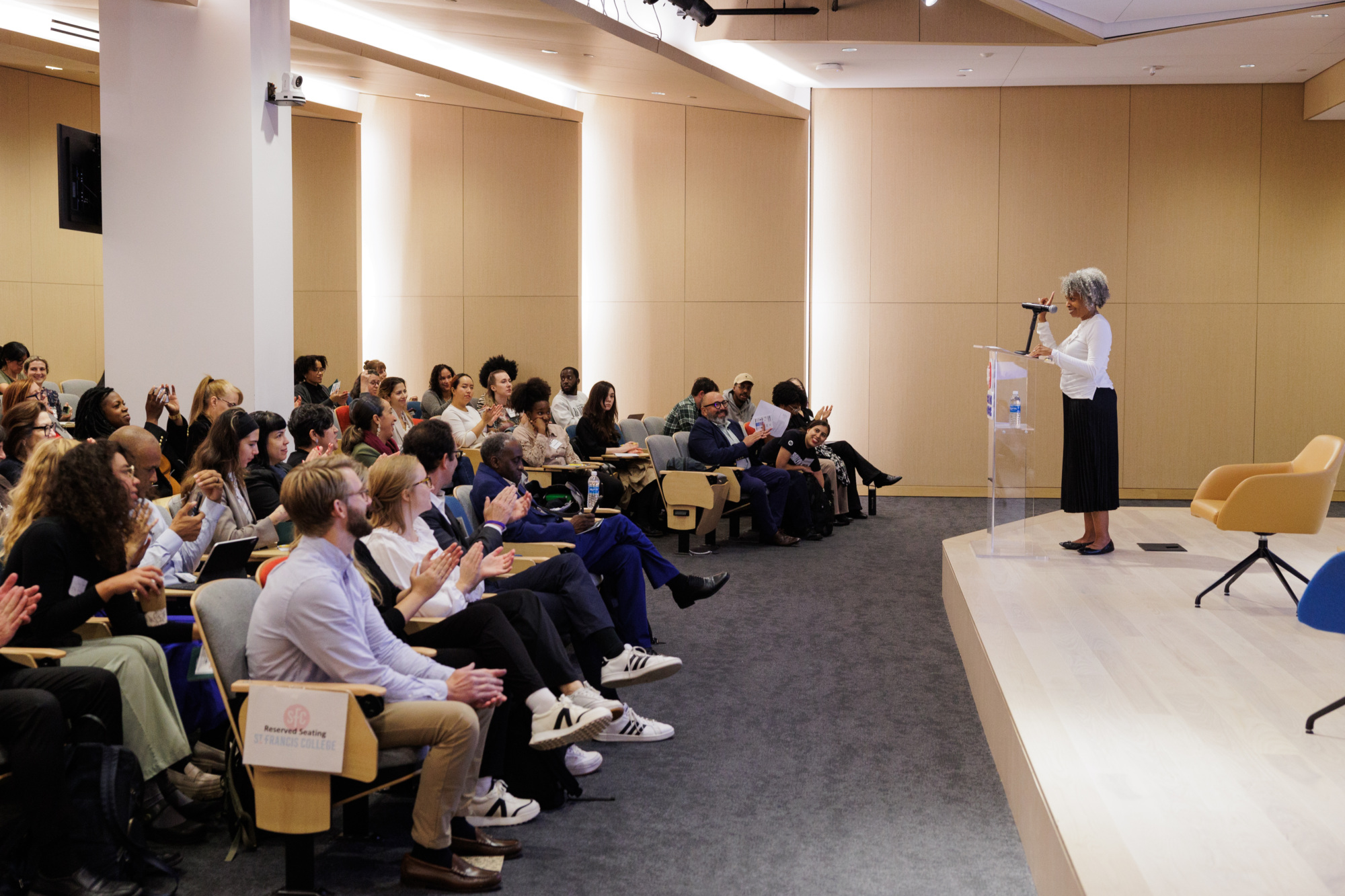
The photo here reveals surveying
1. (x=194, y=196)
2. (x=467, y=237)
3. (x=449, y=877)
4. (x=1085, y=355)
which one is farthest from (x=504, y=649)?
(x=467, y=237)

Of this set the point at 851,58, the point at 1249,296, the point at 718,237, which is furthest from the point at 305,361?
the point at 1249,296

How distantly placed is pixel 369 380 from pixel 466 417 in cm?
102

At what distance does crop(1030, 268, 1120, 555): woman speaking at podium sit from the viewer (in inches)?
242

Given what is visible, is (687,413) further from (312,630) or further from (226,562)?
(312,630)

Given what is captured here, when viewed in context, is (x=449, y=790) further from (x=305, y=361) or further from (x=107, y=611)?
(x=305, y=361)

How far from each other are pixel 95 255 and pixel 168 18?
5497 millimetres

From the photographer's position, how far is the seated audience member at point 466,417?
8.34 meters

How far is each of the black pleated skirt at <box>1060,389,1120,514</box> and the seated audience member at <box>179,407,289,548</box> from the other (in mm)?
4201

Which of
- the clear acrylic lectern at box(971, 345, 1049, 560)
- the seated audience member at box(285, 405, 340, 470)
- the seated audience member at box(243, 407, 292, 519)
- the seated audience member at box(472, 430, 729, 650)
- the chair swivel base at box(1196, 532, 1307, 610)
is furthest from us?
the clear acrylic lectern at box(971, 345, 1049, 560)

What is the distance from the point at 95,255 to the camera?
1066 cm

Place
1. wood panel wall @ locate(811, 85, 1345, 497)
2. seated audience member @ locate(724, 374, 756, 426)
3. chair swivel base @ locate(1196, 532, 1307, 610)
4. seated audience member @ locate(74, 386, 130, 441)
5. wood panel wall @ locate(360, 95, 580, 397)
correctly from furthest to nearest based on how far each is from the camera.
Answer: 1. wood panel wall @ locate(360, 95, 580, 397)
2. wood panel wall @ locate(811, 85, 1345, 497)
3. seated audience member @ locate(724, 374, 756, 426)
4. seated audience member @ locate(74, 386, 130, 441)
5. chair swivel base @ locate(1196, 532, 1307, 610)

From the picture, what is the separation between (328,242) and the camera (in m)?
11.1

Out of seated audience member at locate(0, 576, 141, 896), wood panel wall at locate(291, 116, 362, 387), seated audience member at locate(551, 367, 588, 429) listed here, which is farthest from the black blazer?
wood panel wall at locate(291, 116, 362, 387)

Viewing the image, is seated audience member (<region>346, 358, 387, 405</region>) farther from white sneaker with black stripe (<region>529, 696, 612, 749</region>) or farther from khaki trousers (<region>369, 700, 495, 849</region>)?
khaki trousers (<region>369, 700, 495, 849</region>)
